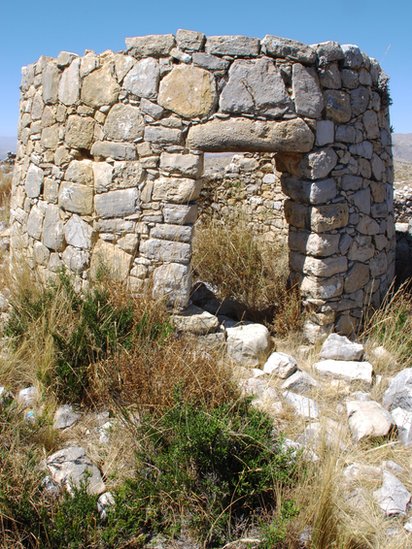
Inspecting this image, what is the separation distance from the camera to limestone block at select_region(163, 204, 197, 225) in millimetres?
4332

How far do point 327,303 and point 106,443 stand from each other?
2.54 m

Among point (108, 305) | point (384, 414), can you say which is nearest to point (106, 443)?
point (108, 305)

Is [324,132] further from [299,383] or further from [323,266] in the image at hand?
[299,383]

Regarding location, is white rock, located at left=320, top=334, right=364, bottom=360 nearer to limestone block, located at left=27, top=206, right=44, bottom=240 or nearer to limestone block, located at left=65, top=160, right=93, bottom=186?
limestone block, located at left=65, top=160, right=93, bottom=186

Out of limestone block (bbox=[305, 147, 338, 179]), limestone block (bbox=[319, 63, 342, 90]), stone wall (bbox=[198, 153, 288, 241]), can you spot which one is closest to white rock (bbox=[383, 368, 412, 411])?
limestone block (bbox=[305, 147, 338, 179])

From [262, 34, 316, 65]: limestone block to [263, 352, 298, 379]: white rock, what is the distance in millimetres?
2501

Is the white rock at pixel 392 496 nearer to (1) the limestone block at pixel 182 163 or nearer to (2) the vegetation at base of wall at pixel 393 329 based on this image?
(2) the vegetation at base of wall at pixel 393 329

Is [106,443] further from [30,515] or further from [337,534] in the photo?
[337,534]

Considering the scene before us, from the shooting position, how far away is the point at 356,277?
197 inches

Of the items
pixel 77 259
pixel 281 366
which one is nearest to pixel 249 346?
pixel 281 366

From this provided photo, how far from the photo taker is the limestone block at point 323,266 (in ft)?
15.2

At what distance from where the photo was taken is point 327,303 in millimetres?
4773

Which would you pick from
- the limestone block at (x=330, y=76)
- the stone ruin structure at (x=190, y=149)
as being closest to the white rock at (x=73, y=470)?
the stone ruin structure at (x=190, y=149)

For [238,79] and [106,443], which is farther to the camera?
[238,79]
